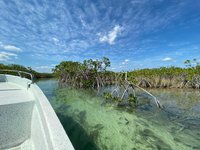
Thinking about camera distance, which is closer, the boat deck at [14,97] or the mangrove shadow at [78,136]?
the boat deck at [14,97]

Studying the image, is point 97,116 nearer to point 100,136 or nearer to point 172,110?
point 100,136

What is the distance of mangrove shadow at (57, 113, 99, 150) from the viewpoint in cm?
420

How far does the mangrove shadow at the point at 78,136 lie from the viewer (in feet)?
13.8

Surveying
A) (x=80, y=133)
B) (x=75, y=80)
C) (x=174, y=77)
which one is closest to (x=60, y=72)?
(x=75, y=80)

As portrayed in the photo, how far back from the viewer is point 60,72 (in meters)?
26.4

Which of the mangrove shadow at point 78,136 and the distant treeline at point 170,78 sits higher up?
the distant treeline at point 170,78

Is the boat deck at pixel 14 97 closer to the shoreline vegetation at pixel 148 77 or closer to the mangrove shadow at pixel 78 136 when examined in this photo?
the mangrove shadow at pixel 78 136

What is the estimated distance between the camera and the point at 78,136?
480cm

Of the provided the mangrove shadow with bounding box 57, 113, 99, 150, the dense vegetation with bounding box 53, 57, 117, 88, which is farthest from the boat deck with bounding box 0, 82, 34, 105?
the dense vegetation with bounding box 53, 57, 117, 88

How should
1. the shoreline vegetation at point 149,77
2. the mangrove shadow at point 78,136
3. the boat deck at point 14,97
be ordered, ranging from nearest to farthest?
the boat deck at point 14,97 → the mangrove shadow at point 78,136 → the shoreline vegetation at point 149,77

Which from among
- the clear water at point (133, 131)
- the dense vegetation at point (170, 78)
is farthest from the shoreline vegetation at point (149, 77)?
the clear water at point (133, 131)

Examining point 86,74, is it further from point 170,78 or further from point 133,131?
point 133,131

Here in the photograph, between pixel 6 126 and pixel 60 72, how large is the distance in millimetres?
23738

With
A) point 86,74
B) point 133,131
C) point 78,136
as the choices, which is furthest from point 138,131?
point 86,74
